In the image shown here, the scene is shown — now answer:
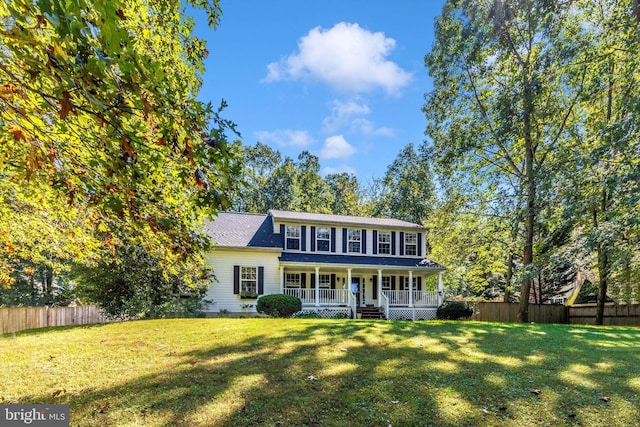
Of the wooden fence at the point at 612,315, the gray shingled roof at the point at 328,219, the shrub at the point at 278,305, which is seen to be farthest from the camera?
the gray shingled roof at the point at 328,219

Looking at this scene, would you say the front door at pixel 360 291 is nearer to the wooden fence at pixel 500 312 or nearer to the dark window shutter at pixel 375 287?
the dark window shutter at pixel 375 287

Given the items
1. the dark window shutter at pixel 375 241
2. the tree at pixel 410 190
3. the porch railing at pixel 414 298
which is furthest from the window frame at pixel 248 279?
the tree at pixel 410 190

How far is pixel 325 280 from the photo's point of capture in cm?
1992

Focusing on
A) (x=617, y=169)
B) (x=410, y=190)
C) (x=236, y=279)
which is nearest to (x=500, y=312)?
(x=410, y=190)

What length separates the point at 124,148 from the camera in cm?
276

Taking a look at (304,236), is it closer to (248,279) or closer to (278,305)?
(248,279)

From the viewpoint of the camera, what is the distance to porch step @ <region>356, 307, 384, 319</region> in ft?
59.0

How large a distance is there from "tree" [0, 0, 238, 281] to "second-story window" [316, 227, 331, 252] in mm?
14010

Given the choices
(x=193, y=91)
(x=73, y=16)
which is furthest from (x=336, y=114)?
(x=73, y=16)

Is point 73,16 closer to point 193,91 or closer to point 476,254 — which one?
point 193,91

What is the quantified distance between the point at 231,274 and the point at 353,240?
6.87 metres

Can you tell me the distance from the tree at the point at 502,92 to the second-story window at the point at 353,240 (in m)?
5.71

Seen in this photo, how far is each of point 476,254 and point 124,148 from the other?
22207 millimetres

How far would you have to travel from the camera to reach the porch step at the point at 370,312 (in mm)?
17984
